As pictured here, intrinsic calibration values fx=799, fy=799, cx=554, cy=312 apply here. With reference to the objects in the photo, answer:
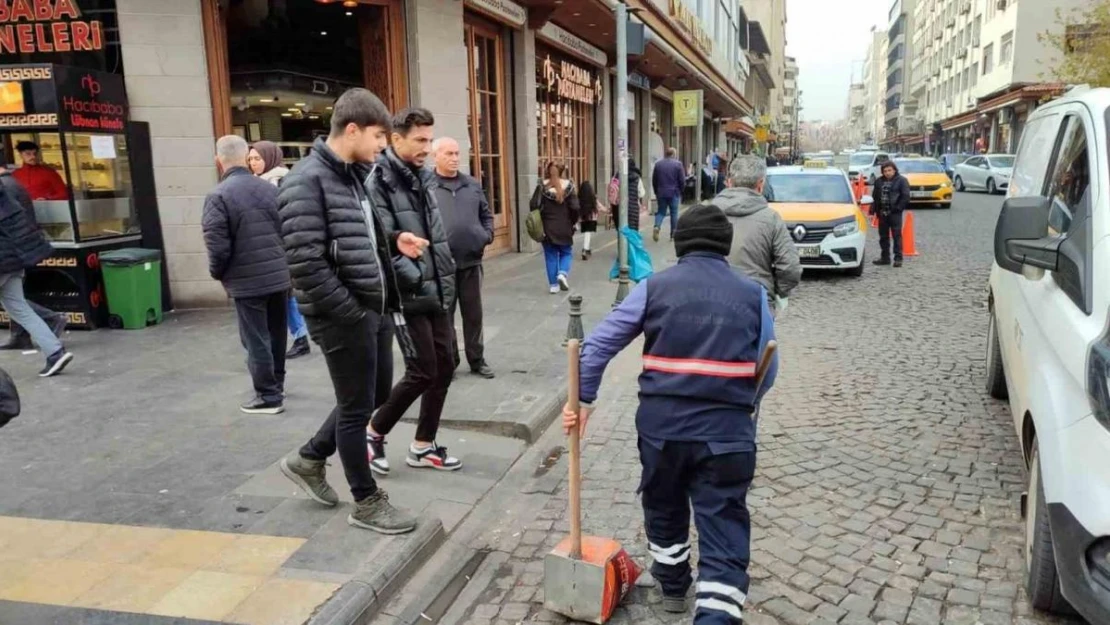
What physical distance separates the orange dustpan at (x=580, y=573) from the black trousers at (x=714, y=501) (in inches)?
13.5

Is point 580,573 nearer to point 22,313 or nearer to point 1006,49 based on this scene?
point 22,313

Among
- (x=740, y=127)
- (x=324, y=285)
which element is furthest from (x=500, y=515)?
(x=740, y=127)

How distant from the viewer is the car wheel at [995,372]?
234 inches

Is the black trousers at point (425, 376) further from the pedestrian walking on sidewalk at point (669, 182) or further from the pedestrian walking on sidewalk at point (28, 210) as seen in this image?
A: the pedestrian walking on sidewalk at point (669, 182)

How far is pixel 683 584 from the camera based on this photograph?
3320mm

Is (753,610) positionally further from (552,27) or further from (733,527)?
(552,27)

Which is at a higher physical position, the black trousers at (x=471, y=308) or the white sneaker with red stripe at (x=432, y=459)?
the black trousers at (x=471, y=308)

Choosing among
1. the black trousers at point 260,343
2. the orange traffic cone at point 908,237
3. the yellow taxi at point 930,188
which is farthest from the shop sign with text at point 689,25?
the black trousers at point 260,343

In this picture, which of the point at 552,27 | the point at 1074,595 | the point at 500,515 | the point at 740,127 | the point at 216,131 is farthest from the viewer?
the point at 740,127

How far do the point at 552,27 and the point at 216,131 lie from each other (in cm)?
805

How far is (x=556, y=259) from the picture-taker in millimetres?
10578

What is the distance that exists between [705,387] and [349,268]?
1.70 metres

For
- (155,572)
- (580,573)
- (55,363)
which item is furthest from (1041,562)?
(55,363)

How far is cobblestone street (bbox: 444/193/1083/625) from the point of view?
11.3ft
